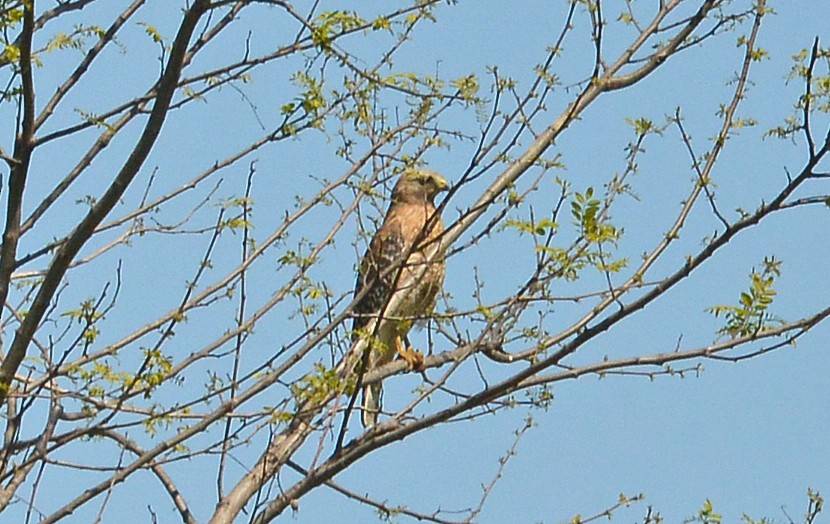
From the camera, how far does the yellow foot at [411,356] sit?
5.37 metres

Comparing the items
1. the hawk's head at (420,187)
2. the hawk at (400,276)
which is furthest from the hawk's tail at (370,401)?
the hawk's head at (420,187)

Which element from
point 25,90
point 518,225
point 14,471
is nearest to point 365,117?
point 518,225

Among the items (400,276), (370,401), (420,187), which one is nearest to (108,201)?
(400,276)

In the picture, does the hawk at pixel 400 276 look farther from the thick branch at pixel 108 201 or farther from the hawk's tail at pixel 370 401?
the thick branch at pixel 108 201

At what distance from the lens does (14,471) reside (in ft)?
12.3

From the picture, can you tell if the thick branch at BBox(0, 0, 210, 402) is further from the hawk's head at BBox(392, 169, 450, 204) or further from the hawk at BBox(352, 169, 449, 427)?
the hawk's head at BBox(392, 169, 450, 204)

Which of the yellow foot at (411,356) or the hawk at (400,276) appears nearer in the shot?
the hawk at (400,276)

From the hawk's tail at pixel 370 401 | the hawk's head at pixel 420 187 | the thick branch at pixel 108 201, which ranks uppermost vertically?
the hawk's head at pixel 420 187

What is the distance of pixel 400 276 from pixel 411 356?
5.57 ft

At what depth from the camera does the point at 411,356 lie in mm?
5789

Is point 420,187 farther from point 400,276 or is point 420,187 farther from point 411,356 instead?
point 400,276

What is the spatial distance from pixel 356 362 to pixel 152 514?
0.78 m

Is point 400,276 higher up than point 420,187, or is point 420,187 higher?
point 420,187

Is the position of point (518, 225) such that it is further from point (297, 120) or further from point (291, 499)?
point (291, 499)
